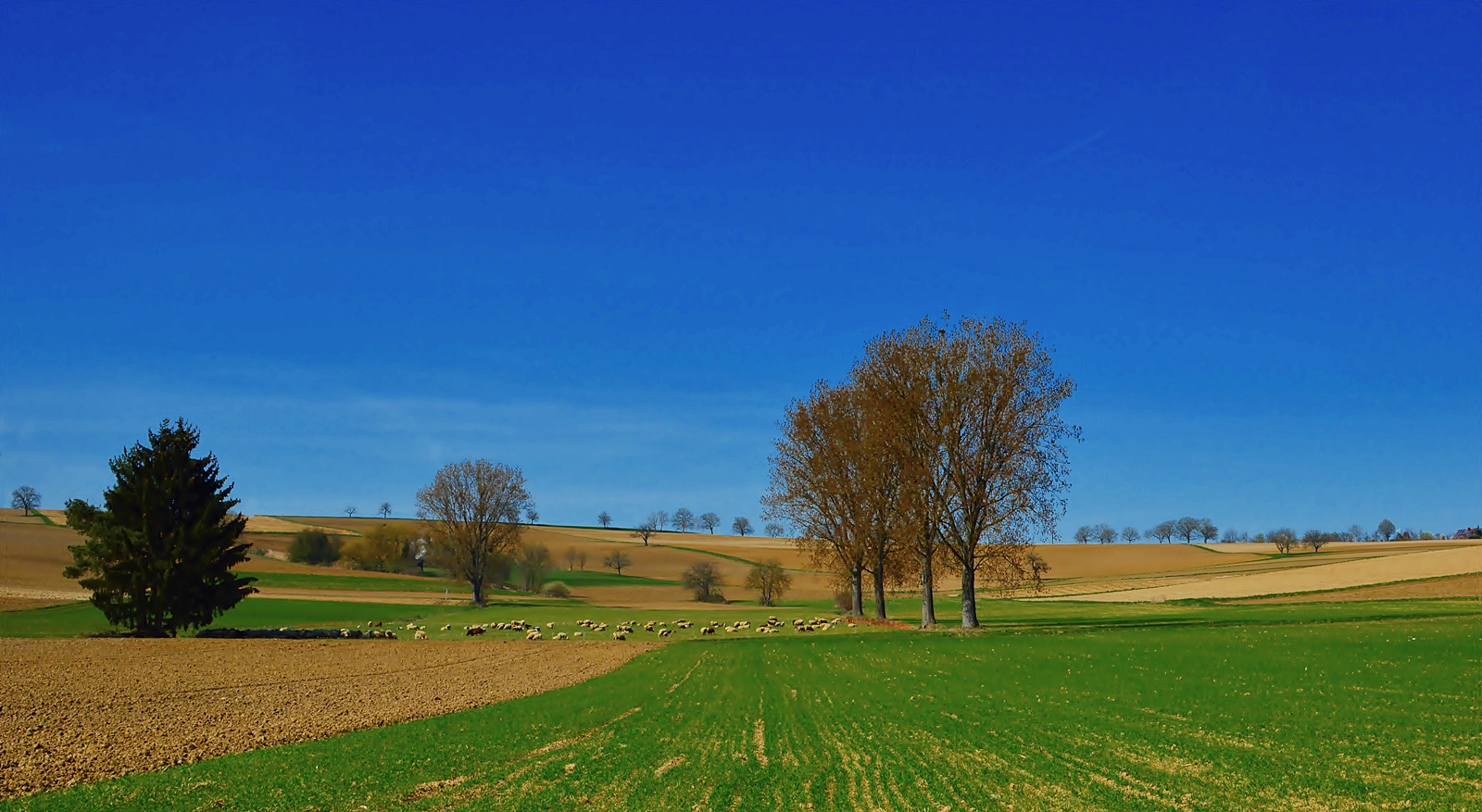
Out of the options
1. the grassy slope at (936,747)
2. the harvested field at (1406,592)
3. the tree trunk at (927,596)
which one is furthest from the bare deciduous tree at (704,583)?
the grassy slope at (936,747)

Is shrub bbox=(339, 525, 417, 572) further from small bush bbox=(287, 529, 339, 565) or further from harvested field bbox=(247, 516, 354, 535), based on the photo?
harvested field bbox=(247, 516, 354, 535)

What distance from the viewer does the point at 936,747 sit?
18531 mm

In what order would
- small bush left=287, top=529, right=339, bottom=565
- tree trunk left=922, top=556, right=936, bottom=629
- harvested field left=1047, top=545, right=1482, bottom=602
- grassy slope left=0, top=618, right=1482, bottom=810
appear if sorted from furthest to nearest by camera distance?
small bush left=287, top=529, right=339, bottom=565, harvested field left=1047, top=545, right=1482, bottom=602, tree trunk left=922, top=556, right=936, bottom=629, grassy slope left=0, top=618, right=1482, bottom=810

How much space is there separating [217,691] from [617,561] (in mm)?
136110

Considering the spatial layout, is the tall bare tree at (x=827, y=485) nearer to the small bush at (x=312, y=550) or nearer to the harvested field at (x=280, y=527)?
the small bush at (x=312, y=550)

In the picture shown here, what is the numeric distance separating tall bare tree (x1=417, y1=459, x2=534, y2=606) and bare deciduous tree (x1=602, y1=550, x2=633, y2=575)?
5935 cm

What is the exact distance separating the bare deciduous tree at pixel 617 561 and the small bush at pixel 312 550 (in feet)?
147

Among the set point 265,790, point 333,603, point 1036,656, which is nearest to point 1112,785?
point 265,790

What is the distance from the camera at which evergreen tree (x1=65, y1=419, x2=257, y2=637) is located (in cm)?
5644

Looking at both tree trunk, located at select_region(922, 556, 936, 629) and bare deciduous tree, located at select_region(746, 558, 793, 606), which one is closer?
tree trunk, located at select_region(922, 556, 936, 629)

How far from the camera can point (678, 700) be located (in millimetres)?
27219

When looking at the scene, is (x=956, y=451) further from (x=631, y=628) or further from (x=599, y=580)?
(x=599, y=580)

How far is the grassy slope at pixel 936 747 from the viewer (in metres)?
14.5

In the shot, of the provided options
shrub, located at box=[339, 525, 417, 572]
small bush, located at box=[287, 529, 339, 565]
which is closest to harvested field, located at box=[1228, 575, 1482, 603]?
shrub, located at box=[339, 525, 417, 572]
